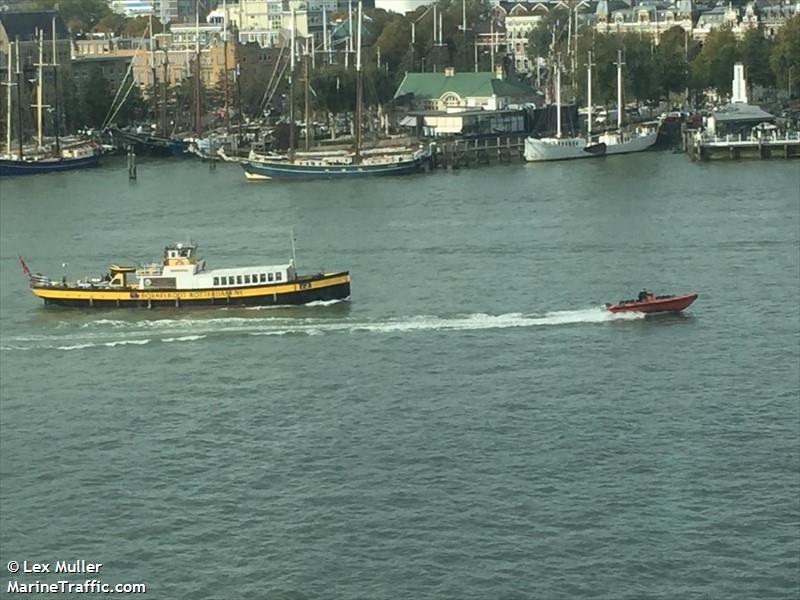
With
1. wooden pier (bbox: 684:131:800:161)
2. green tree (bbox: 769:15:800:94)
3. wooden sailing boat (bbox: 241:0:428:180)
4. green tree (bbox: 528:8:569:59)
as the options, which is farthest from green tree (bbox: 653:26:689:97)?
wooden sailing boat (bbox: 241:0:428:180)

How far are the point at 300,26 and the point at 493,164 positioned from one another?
31994 mm

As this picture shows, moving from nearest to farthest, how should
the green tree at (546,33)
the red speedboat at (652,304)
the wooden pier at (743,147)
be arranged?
the red speedboat at (652,304)
the wooden pier at (743,147)
the green tree at (546,33)

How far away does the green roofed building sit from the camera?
2046 inches

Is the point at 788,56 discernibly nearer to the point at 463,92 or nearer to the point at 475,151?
the point at 463,92

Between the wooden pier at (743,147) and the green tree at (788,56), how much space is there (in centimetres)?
980

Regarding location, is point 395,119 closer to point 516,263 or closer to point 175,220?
point 175,220

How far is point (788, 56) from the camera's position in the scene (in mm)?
52969

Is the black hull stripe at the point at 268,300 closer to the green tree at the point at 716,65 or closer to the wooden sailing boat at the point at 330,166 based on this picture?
the wooden sailing boat at the point at 330,166

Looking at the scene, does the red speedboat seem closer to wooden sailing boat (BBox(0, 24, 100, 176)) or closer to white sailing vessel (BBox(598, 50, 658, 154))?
white sailing vessel (BBox(598, 50, 658, 154))

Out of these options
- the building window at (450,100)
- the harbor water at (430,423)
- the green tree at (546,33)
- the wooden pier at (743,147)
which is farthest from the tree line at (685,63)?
the harbor water at (430,423)

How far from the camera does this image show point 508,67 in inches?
2327

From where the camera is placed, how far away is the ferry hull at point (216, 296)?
80.0 feet

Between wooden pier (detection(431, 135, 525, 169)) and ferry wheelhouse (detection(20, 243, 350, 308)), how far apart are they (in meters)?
19.1

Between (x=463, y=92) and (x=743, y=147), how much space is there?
450 inches
